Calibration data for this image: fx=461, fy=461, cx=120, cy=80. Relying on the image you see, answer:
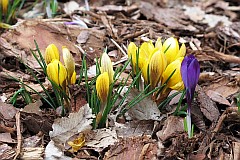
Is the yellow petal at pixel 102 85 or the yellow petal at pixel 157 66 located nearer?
the yellow petal at pixel 102 85

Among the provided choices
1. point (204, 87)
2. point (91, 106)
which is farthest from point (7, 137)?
point (204, 87)

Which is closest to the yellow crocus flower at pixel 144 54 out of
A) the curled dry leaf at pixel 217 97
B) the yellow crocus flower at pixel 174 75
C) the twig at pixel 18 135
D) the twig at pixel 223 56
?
the yellow crocus flower at pixel 174 75

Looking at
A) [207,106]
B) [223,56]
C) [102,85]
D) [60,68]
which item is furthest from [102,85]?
[223,56]

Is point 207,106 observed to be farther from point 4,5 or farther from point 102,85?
point 4,5

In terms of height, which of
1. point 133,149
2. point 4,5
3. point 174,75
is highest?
point 4,5

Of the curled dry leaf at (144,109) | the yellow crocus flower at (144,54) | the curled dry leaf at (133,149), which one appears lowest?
the curled dry leaf at (133,149)

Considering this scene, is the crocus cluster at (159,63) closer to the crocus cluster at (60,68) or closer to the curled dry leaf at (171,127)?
the curled dry leaf at (171,127)

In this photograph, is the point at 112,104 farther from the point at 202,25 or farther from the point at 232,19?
the point at 232,19
